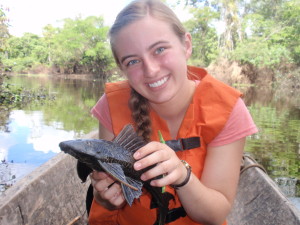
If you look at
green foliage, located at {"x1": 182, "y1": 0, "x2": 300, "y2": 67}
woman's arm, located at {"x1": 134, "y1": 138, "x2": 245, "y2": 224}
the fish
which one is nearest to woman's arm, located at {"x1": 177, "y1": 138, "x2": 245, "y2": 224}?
woman's arm, located at {"x1": 134, "y1": 138, "x2": 245, "y2": 224}

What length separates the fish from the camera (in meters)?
1.54

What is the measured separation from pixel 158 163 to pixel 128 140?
29 centimetres

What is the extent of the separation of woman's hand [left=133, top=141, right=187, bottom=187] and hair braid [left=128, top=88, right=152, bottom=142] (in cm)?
69

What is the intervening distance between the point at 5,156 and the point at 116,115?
5.34 meters

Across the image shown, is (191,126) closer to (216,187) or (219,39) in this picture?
(216,187)

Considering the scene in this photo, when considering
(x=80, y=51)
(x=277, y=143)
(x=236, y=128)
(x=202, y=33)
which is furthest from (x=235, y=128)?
(x=80, y=51)

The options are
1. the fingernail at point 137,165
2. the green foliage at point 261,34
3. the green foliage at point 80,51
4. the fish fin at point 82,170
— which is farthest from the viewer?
the green foliage at point 80,51

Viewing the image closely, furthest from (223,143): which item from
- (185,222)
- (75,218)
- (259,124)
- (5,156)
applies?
(259,124)

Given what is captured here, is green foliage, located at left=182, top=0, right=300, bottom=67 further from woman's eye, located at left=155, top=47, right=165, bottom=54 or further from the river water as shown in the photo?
woman's eye, located at left=155, top=47, right=165, bottom=54

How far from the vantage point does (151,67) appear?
2.03 meters

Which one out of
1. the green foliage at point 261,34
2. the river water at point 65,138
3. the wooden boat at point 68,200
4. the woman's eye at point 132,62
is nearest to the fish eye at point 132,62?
the woman's eye at point 132,62

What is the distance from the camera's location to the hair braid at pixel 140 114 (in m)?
2.31

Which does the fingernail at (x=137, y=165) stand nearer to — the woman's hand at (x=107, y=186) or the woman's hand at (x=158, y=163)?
the woman's hand at (x=158, y=163)

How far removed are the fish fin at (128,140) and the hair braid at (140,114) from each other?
18.6 inches
